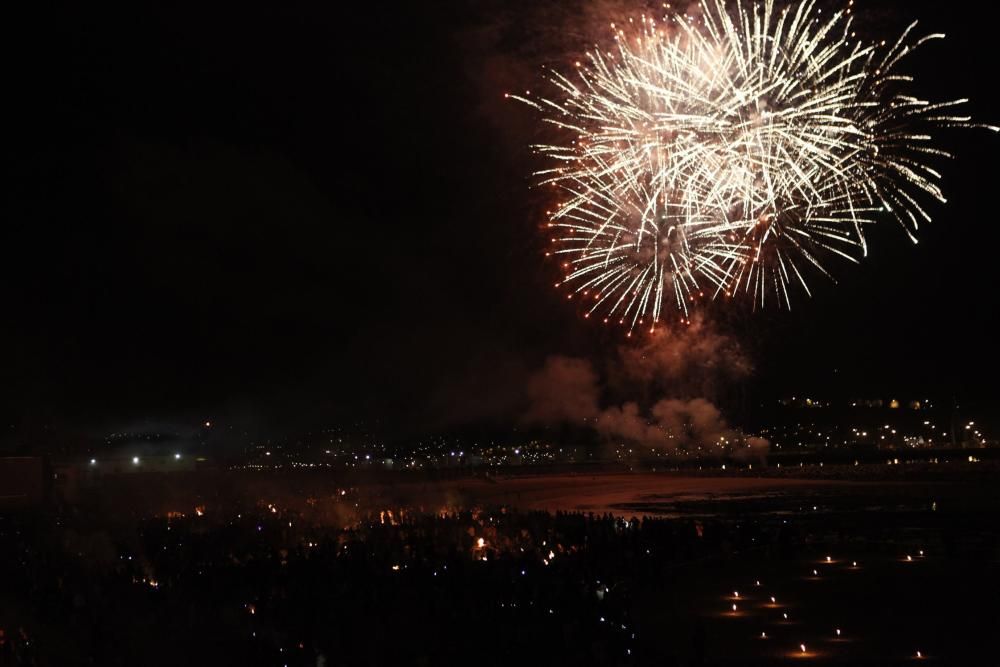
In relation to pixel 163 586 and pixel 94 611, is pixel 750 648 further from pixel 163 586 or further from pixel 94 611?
pixel 163 586

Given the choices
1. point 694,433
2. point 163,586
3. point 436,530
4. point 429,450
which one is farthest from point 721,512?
point 429,450

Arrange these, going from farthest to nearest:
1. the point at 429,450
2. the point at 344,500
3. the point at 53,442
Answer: the point at 429,450
the point at 53,442
the point at 344,500

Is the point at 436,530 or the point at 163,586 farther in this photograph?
the point at 436,530

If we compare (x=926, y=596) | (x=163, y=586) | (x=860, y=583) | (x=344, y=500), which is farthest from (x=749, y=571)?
(x=344, y=500)

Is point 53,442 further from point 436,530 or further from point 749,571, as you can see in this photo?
point 749,571

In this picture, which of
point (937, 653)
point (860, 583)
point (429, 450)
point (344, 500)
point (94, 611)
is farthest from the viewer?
point (429, 450)

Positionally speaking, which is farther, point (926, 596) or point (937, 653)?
point (926, 596)
